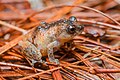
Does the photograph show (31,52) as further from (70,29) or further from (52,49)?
(70,29)

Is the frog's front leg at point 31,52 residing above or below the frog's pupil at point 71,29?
below

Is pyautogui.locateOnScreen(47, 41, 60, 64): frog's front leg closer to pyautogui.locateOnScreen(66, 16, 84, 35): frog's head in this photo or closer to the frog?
the frog

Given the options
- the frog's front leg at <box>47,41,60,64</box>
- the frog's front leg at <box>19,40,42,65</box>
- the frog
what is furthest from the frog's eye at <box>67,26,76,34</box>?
the frog's front leg at <box>19,40,42,65</box>

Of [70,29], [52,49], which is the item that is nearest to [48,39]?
[52,49]

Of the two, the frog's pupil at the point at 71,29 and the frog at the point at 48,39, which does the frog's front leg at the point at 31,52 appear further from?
the frog's pupil at the point at 71,29

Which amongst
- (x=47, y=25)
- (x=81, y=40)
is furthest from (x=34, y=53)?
(x=81, y=40)

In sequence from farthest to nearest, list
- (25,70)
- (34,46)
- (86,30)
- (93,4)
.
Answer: (93,4) < (86,30) < (34,46) < (25,70)

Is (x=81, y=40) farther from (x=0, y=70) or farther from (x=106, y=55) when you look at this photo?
(x=0, y=70)

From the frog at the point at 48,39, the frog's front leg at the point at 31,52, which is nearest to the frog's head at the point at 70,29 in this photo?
the frog at the point at 48,39

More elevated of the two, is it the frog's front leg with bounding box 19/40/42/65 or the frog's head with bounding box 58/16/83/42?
the frog's head with bounding box 58/16/83/42
